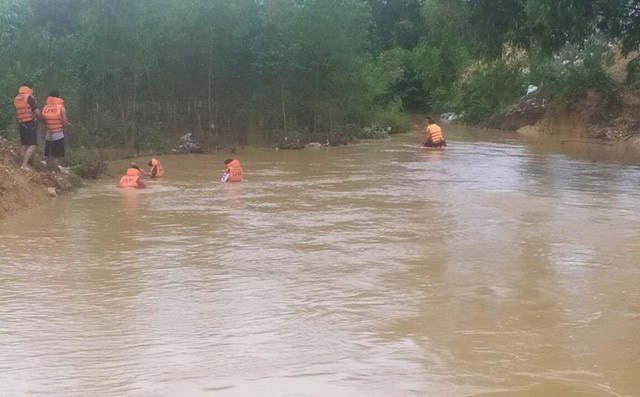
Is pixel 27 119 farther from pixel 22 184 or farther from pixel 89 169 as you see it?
pixel 89 169

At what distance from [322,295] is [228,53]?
20.2 m

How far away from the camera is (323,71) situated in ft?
95.1

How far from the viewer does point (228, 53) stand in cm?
2689

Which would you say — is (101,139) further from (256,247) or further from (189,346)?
(189,346)

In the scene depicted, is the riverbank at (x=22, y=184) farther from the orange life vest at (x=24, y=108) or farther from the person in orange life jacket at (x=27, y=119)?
the orange life vest at (x=24, y=108)

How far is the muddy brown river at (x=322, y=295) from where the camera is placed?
5590mm

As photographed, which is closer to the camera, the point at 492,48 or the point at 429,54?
the point at 492,48

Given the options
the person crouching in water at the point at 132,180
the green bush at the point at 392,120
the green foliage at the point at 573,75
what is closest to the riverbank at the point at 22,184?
the person crouching in water at the point at 132,180

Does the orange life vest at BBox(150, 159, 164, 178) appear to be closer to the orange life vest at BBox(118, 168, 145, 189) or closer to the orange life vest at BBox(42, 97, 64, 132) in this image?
the orange life vest at BBox(118, 168, 145, 189)

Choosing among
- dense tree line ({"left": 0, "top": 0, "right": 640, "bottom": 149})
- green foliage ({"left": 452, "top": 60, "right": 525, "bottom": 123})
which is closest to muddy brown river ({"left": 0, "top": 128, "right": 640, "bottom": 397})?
dense tree line ({"left": 0, "top": 0, "right": 640, "bottom": 149})

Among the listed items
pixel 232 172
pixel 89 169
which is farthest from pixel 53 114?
pixel 232 172

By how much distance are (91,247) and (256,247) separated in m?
1.95

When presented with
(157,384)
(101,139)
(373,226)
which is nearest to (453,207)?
(373,226)

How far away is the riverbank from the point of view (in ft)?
41.6
